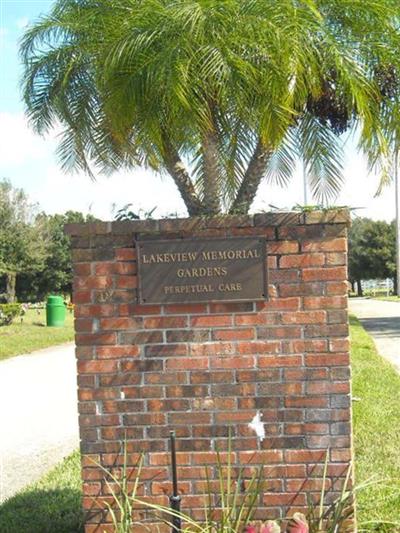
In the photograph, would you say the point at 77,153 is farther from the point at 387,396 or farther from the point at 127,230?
the point at 387,396

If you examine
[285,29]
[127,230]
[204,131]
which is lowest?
[127,230]

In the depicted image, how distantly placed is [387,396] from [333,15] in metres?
6.23

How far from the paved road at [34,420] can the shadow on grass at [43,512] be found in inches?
14.5

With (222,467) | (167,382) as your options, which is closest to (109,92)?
(167,382)

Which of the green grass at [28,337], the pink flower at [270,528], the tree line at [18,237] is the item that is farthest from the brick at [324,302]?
the tree line at [18,237]

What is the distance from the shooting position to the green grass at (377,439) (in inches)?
181

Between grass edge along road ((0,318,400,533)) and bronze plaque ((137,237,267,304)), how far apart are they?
1381 mm

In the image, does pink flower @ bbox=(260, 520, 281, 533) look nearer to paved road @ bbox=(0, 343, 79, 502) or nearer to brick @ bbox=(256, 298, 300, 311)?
brick @ bbox=(256, 298, 300, 311)

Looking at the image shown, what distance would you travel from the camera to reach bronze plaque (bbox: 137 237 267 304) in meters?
3.81

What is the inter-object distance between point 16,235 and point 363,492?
3421cm

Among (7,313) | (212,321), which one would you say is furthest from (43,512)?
(7,313)

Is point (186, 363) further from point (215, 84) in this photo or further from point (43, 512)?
point (43, 512)

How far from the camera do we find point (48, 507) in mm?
4973

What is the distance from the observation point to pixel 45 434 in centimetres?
769
